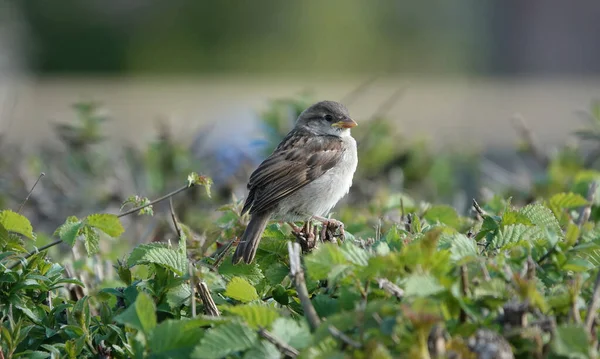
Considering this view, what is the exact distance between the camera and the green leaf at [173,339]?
207cm

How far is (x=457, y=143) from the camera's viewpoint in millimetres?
6723

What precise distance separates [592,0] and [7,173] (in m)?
30.8

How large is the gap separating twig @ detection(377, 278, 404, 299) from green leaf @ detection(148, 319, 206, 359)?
0.39m

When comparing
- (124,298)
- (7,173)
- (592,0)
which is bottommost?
(592,0)

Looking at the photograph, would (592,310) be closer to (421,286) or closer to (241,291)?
(421,286)

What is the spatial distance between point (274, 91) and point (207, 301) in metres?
13.1

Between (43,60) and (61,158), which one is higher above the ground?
(61,158)

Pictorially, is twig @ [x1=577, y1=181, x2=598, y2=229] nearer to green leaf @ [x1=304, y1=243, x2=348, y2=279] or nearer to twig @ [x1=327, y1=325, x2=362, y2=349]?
green leaf @ [x1=304, y1=243, x2=348, y2=279]

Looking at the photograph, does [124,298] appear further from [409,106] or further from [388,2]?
[388,2]

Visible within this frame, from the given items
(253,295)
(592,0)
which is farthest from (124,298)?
(592,0)

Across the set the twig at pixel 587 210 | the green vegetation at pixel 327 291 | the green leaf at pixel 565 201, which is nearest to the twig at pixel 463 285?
the green vegetation at pixel 327 291

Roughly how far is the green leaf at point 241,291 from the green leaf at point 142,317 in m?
0.27

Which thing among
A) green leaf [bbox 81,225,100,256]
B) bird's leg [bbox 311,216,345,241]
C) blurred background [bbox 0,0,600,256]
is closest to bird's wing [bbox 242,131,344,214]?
blurred background [bbox 0,0,600,256]

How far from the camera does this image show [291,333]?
1.98 meters
